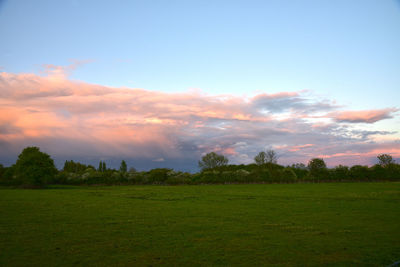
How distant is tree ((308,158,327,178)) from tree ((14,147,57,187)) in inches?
3029

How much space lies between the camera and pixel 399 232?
619 inches

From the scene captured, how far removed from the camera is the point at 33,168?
7581 cm

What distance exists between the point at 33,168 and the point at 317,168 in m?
84.2

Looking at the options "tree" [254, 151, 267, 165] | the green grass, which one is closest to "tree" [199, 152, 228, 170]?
"tree" [254, 151, 267, 165]

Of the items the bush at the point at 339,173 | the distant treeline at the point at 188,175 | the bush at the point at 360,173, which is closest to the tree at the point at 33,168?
the distant treeline at the point at 188,175

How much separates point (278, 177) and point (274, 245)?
78227 millimetres

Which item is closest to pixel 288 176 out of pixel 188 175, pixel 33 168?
pixel 188 175

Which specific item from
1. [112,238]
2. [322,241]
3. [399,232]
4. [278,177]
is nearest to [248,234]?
[322,241]

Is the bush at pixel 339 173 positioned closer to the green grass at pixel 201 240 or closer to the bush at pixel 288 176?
the bush at pixel 288 176

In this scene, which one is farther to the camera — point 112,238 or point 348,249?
point 112,238

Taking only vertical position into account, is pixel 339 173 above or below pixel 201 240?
above

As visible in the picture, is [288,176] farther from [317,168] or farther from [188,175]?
[188,175]

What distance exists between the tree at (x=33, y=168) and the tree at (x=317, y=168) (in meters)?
76.9

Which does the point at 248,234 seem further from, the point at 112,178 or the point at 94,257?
the point at 112,178
